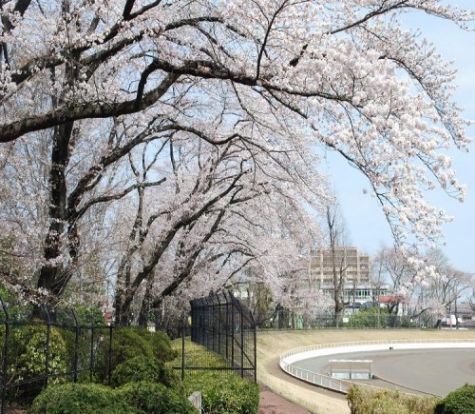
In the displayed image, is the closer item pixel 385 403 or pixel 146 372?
pixel 146 372

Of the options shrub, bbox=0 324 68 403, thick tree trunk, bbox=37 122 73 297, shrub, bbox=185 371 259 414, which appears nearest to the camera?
shrub, bbox=0 324 68 403

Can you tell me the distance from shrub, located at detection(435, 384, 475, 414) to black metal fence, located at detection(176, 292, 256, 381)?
590cm

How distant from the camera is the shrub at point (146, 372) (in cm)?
1073

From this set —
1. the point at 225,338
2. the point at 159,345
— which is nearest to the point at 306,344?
the point at 225,338

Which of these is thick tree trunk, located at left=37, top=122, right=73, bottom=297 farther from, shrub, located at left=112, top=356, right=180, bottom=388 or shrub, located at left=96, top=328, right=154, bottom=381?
shrub, located at left=112, top=356, right=180, bottom=388

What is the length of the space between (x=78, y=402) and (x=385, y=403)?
26.4ft

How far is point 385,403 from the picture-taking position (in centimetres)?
1322

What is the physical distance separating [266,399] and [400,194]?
9.81 m

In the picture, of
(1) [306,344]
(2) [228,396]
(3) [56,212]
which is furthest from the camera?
(1) [306,344]

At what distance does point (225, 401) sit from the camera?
1237 cm

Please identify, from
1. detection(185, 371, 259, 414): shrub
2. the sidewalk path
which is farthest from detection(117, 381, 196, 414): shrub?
the sidewalk path

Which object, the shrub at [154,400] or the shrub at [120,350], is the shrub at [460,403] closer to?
the shrub at [154,400]

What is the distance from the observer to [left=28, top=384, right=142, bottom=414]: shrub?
22.4 ft

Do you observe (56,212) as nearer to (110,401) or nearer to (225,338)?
(110,401)
